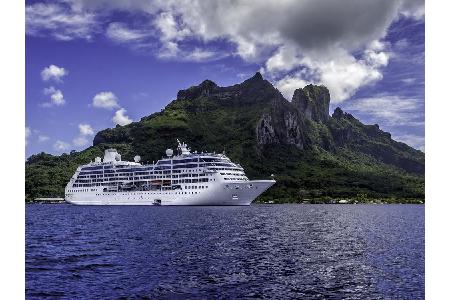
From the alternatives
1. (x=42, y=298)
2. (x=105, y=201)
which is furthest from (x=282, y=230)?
(x=105, y=201)

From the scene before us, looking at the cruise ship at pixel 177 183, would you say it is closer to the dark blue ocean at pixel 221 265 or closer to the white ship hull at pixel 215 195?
the white ship hull at pixel 215 195

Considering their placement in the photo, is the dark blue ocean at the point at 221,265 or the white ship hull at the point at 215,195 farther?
the white ship hull at the point at 215,195

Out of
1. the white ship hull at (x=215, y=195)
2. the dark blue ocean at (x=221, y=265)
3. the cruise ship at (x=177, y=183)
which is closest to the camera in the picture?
the dark blue ocean at (x=221, y=265)

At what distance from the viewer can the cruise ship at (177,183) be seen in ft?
507

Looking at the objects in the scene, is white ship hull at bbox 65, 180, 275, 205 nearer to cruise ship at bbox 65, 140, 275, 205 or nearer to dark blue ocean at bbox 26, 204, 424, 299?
cruise ship at bbox 65, 140, 275, 205

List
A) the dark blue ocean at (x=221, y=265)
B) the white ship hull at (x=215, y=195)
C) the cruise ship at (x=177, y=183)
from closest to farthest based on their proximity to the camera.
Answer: the dark blue ocean at (x=221, y=265) → the white ship hull at (x=215, y=195) → the cruise ship at (x=177, y=183)

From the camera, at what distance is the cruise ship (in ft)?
507

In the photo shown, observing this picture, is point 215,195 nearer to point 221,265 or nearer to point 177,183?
point 177,183

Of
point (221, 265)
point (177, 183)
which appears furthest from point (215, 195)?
point (221, 265)

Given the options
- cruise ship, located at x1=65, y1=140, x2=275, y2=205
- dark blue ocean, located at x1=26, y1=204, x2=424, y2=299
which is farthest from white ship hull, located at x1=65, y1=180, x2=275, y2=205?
dark blue ocean, located at x1=26, y1=204, x2=424, y2=299

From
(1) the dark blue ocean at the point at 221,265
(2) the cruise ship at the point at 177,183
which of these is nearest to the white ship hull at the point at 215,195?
(2) the cruise ship at the point at 177,183
